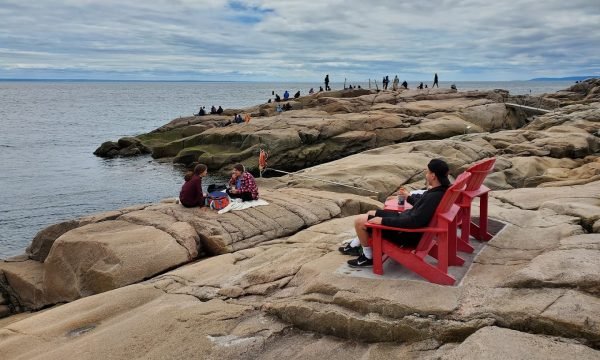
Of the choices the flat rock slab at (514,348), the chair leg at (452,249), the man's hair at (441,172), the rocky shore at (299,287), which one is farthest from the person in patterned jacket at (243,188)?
the flat rock slab at (514,348)

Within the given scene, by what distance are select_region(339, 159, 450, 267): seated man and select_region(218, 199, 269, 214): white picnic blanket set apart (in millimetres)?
6118

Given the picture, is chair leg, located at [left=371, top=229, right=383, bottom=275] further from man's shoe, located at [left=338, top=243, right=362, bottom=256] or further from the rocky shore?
man's shoe, located at [left=338, top=243, right=362, bottom=256]

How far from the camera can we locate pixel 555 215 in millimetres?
9453

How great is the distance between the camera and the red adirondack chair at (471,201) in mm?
7863

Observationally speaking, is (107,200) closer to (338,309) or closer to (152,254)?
(152,254)

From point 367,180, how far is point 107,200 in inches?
A: 664

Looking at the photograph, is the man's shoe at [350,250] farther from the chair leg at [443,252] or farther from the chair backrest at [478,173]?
the chair backrest at [478,173]

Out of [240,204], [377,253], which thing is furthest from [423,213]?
[240,204]

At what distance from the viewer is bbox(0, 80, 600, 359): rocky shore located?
18.8 ft

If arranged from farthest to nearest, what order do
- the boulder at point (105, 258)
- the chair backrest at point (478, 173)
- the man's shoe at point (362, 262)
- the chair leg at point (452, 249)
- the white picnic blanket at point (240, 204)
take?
1. the white picnic blanket at point (240, 204)
2. the boulder at point (105, 258)
3. the chair backrest at point (478, 173)
4. the man's shoe at point (362, 262)
5. the chair leg at point (452, 249)

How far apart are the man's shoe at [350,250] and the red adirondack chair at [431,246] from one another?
1003 millimetres

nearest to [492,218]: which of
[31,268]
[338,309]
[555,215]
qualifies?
[555,215]

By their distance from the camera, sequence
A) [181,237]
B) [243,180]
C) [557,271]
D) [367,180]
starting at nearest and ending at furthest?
1. [557,271]
2. [181,237]
3. [243,180]
4. [367,180]

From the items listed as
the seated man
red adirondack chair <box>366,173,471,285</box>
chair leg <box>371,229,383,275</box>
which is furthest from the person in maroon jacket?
chair leg <box>371,229,383,275</box>
